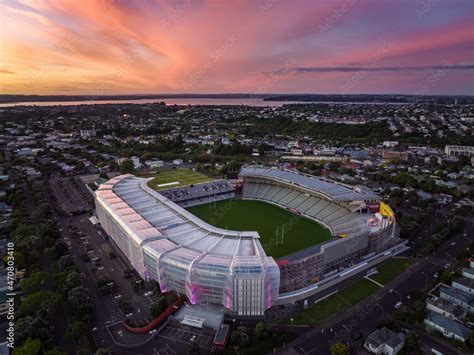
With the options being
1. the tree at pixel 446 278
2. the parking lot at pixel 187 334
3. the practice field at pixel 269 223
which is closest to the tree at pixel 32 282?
the parking lot at pixel 187 334

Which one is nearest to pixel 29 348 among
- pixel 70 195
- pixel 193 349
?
pixel 193 349

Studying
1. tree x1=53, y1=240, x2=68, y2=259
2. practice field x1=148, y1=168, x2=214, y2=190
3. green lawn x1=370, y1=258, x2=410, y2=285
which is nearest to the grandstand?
practice field x1=148, y1=168, x2=214, y2=190

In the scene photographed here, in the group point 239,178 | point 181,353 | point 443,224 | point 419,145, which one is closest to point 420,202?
point 443,224

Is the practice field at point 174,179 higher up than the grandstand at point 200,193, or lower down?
higher up

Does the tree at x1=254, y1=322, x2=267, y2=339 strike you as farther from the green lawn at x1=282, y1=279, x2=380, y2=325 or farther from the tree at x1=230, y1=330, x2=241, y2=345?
the green lawn at x1=282, y1=279, x2=380, y2=325

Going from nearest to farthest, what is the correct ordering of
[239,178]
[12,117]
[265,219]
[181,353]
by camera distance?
1. [181,353]
2. [265,219]
3. [239,178]
4. [12,117]

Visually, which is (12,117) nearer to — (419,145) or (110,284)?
(110,284)

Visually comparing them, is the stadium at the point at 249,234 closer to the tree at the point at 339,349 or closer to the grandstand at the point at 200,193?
the grandstand at the point at 200,193
